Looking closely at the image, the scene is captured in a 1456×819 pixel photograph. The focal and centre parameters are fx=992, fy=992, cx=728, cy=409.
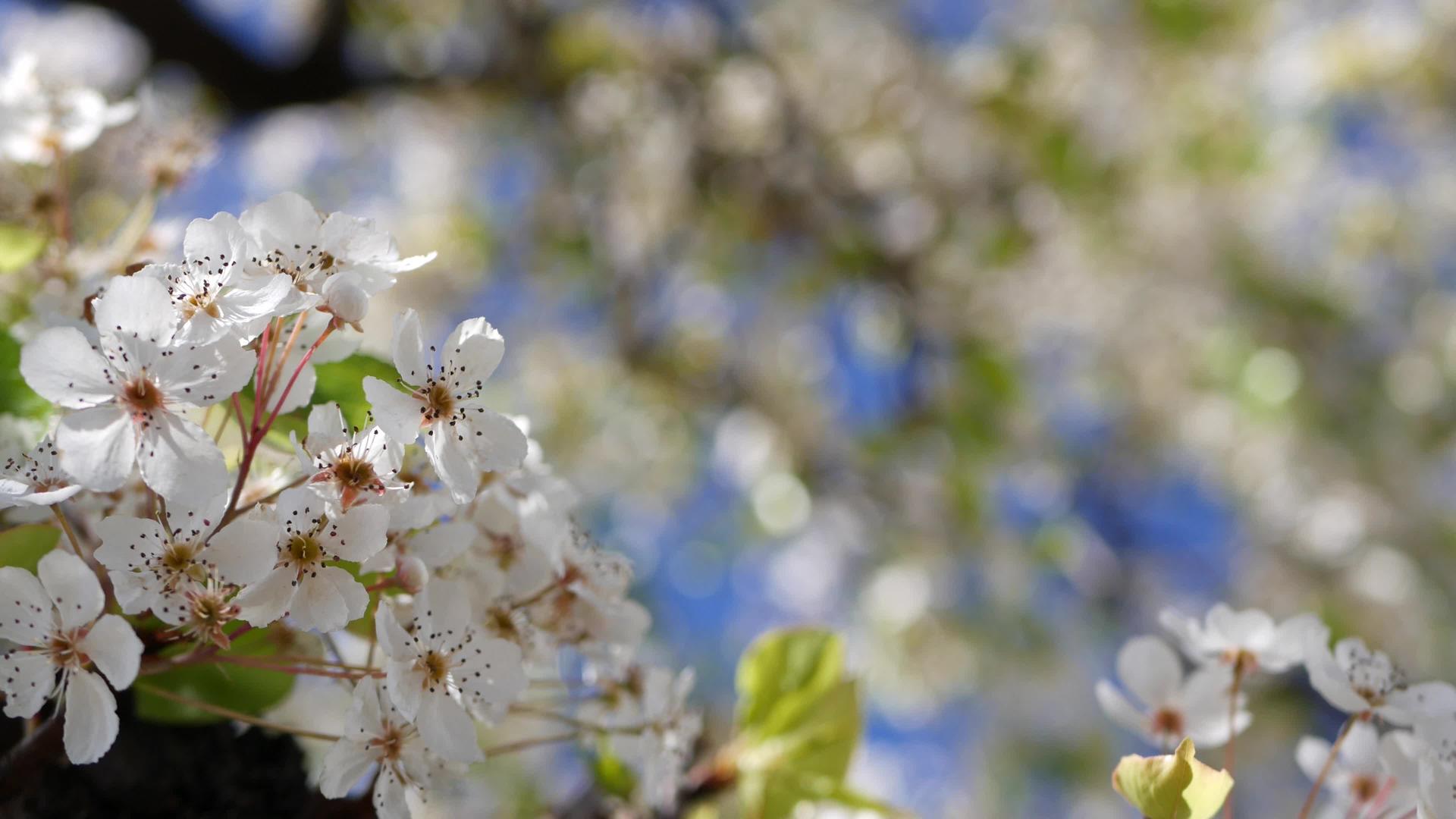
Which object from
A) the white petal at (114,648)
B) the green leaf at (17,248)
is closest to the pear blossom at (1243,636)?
the white petal at (114,648)

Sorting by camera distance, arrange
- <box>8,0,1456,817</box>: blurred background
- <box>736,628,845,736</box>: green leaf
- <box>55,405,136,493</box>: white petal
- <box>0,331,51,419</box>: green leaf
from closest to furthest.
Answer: <box>55,405,136,493</box>: white petal < <box>0,331,51,419</box>: green leaf < <box>736,628,845,736</box>: green leaf < <box>8,0,1456,817</box>: blurred background

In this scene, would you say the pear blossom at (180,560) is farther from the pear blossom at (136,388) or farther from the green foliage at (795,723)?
the green foliage at (795,723)

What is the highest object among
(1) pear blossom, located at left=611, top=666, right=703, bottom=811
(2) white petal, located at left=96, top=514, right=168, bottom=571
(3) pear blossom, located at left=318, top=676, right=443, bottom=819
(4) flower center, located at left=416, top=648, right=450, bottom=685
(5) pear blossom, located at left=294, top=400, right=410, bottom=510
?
(5) pear blossom, located at left=294, top=400, right=410, bottom=510

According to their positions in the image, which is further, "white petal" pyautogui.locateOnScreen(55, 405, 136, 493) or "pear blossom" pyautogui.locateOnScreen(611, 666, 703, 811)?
"pear blossom" pyautogui.locateOnScreen(611, 666, 703, 811)

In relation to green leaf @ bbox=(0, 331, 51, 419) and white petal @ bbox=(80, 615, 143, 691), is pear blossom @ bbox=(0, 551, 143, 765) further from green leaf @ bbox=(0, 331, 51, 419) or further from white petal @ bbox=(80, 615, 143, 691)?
green leaf @ bbox=(0, 331, 51, 419)

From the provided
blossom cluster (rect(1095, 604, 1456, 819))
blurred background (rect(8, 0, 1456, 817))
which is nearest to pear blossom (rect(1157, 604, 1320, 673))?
blossom cluster (rect(1095, 604, 1456, 819))

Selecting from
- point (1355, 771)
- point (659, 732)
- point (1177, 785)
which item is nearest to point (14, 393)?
point (659, 732)
